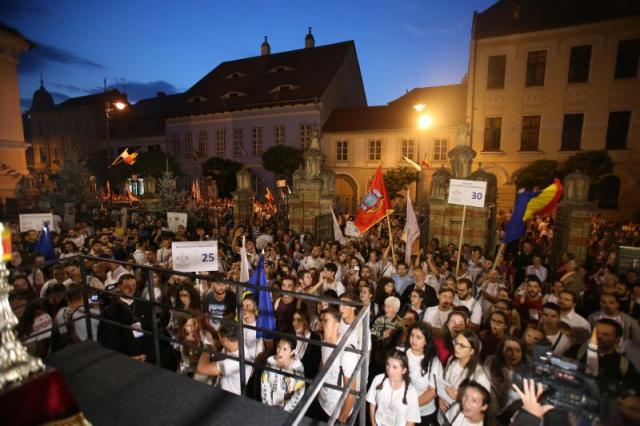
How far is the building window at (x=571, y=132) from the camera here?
70.7ft

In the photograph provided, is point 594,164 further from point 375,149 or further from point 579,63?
point 375,149

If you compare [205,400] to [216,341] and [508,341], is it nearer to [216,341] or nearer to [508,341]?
[216,341]

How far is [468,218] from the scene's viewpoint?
10.2 metres

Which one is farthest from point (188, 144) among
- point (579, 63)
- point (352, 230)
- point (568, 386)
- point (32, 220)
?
point (568, 386)

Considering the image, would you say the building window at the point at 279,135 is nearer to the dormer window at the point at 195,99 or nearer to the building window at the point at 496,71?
the dormer window at the point at 195,99

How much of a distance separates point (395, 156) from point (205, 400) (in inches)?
977

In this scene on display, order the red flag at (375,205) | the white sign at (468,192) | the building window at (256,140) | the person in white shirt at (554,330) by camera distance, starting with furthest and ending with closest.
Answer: the building window at (256,140) < the red flag at (375,205) < the white sign at (468,192) < the person in white shirt at (554,330)

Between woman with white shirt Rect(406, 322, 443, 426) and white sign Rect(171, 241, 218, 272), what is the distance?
3669 millimetres

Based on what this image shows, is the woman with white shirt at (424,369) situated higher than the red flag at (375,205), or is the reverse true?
the red flag at (375,205)

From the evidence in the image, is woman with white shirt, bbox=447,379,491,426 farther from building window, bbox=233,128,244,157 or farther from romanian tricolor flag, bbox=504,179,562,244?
building window, bbox=233,128,244,157

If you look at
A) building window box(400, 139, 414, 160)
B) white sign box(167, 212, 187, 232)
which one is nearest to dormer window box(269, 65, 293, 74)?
building window box(400, 139, 414, 160)

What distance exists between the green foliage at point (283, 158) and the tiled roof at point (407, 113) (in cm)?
403

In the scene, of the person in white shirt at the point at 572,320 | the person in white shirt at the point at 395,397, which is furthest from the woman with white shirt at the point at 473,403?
the person in white shirt at the point at 572,320

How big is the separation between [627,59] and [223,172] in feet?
89.6
